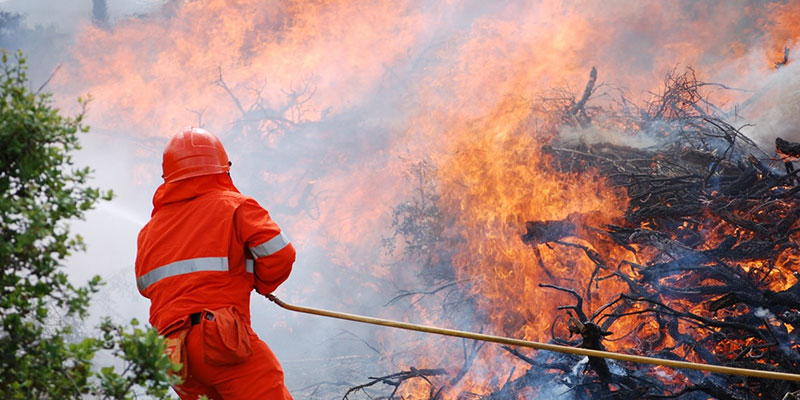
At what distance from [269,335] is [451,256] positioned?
2762mm

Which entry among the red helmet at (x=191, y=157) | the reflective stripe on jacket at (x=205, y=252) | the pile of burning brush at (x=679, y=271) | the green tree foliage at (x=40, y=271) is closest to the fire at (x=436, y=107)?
the pile of burning brush at (x=679, y=271)

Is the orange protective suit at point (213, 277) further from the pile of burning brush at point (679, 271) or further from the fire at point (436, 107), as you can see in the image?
the fire at point (436, 107)

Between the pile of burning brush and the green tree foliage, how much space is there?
292 cm

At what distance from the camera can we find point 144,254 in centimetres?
346

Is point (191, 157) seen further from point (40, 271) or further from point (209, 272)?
point (40, 271)

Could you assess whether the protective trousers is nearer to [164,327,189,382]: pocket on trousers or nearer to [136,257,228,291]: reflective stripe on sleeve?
[164,327,189,382]: pocket on trousers

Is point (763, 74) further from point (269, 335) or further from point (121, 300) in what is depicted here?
point (121, 300)

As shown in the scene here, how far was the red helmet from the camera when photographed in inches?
140

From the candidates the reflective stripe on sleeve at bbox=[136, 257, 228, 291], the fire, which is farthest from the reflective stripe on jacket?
the fire

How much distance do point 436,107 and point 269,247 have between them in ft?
17.5

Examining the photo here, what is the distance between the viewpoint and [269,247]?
11.1 feet

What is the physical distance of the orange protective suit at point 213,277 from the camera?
3.24 m

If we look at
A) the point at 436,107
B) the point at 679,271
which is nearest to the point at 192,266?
the point at 679,271

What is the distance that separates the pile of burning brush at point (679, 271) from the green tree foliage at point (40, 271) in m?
2.92
